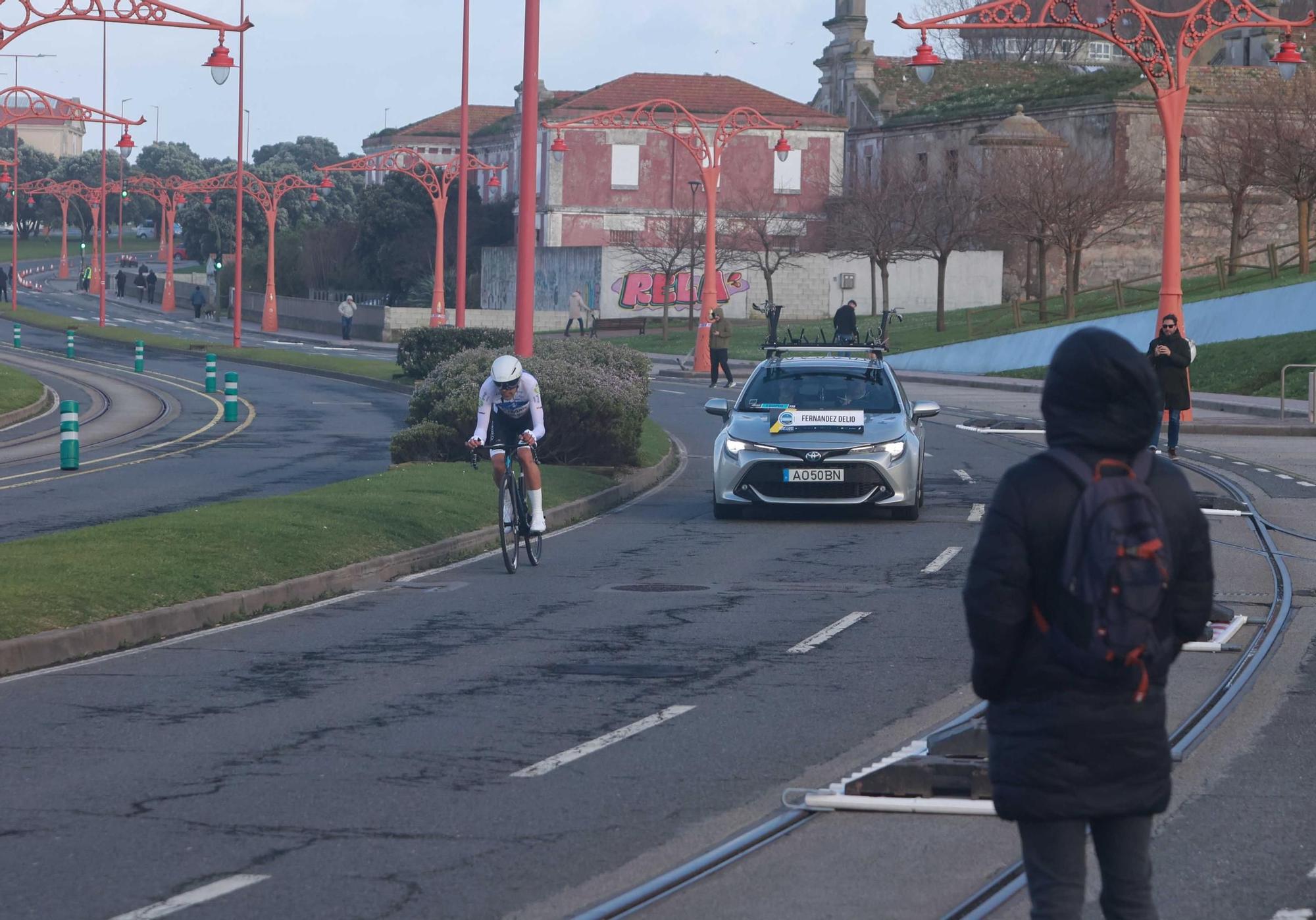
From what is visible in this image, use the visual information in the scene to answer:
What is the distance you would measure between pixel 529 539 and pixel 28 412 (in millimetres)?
21876

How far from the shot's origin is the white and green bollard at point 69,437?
76.1 feet

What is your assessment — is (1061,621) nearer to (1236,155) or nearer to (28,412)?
(28,412)

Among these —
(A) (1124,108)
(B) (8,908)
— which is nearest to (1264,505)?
(B) (8,908)

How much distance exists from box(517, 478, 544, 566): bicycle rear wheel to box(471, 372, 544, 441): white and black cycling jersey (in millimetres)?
469

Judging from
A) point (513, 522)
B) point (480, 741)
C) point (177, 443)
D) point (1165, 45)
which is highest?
point (1165, 45)

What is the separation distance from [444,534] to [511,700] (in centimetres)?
695

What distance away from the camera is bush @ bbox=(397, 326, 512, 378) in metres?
34.6

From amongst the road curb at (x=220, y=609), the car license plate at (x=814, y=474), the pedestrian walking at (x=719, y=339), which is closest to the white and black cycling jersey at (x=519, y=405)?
the road curb at (x=220, y=609)

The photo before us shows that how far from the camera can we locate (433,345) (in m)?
37.4

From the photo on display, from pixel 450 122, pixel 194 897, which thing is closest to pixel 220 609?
pixel 194 897

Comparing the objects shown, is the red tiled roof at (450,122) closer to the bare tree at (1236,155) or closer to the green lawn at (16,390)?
the bare tree at (1236,155)

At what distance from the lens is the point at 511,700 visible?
9.06m

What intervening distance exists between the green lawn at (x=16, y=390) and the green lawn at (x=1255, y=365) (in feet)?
80.8

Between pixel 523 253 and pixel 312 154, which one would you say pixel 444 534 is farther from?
pixel 312 154
